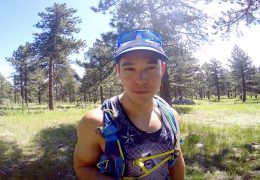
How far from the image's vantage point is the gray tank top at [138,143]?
1.89 meters

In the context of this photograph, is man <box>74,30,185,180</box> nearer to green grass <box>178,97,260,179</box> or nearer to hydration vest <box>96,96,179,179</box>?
hydration vest <box>96,96,179,179</box>

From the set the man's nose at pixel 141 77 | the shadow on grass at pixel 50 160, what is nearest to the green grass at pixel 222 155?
the shadow on grass at pixel 50 160

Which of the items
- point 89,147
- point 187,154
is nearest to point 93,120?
point 89,147

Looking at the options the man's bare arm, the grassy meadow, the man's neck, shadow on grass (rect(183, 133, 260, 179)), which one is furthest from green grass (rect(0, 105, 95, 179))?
the man's neck

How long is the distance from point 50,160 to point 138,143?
7.22m

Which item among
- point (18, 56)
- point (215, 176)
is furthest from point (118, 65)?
point (18, 56)

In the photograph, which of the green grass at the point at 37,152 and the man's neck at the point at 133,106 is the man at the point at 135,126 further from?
the green grass at the point at 37,152

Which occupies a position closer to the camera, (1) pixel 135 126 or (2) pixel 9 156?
(1) pixel 135 126

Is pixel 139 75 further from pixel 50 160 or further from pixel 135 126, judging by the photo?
pixel 50 160

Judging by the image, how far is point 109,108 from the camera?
6.59 feet

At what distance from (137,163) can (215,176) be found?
18.7 feet

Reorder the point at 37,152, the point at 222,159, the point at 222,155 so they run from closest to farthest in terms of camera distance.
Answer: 1. the point at 222,159
2. the point at 222,155
3. the point at 37,152

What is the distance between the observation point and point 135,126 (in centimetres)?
197

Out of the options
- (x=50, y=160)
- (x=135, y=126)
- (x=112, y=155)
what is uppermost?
(x=135, y=126)
